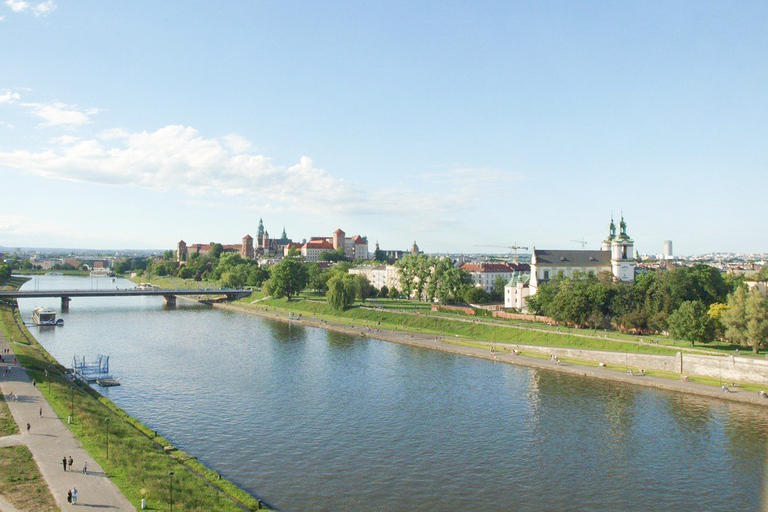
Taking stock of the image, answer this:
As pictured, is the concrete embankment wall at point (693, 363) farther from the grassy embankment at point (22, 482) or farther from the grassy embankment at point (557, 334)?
the grassy embankment at point (22, 482)

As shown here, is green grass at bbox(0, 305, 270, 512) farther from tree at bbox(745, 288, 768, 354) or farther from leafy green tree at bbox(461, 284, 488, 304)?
leafy green tree at bbox(461, 284, 488, 304)

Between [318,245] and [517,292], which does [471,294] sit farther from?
[318,245]

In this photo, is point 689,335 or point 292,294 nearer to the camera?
point 689,335

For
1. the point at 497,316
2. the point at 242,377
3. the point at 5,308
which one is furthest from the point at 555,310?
the point at 5,308

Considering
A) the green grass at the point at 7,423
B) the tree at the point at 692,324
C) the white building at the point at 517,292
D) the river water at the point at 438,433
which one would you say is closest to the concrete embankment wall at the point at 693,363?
the tree at the point at 692,324

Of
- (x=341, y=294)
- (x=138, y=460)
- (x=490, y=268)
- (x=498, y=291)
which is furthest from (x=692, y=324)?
(x=490, y=268)

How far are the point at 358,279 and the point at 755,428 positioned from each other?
203 feet

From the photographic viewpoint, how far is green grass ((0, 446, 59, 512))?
63.6 ft

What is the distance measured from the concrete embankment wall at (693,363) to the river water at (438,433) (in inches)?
164

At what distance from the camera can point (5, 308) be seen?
278ft

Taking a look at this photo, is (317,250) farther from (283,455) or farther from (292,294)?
(283,455)

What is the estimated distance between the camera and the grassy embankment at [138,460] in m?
20.8

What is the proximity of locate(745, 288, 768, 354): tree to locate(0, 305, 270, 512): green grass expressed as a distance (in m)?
37.6

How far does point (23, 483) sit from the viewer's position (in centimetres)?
2088
